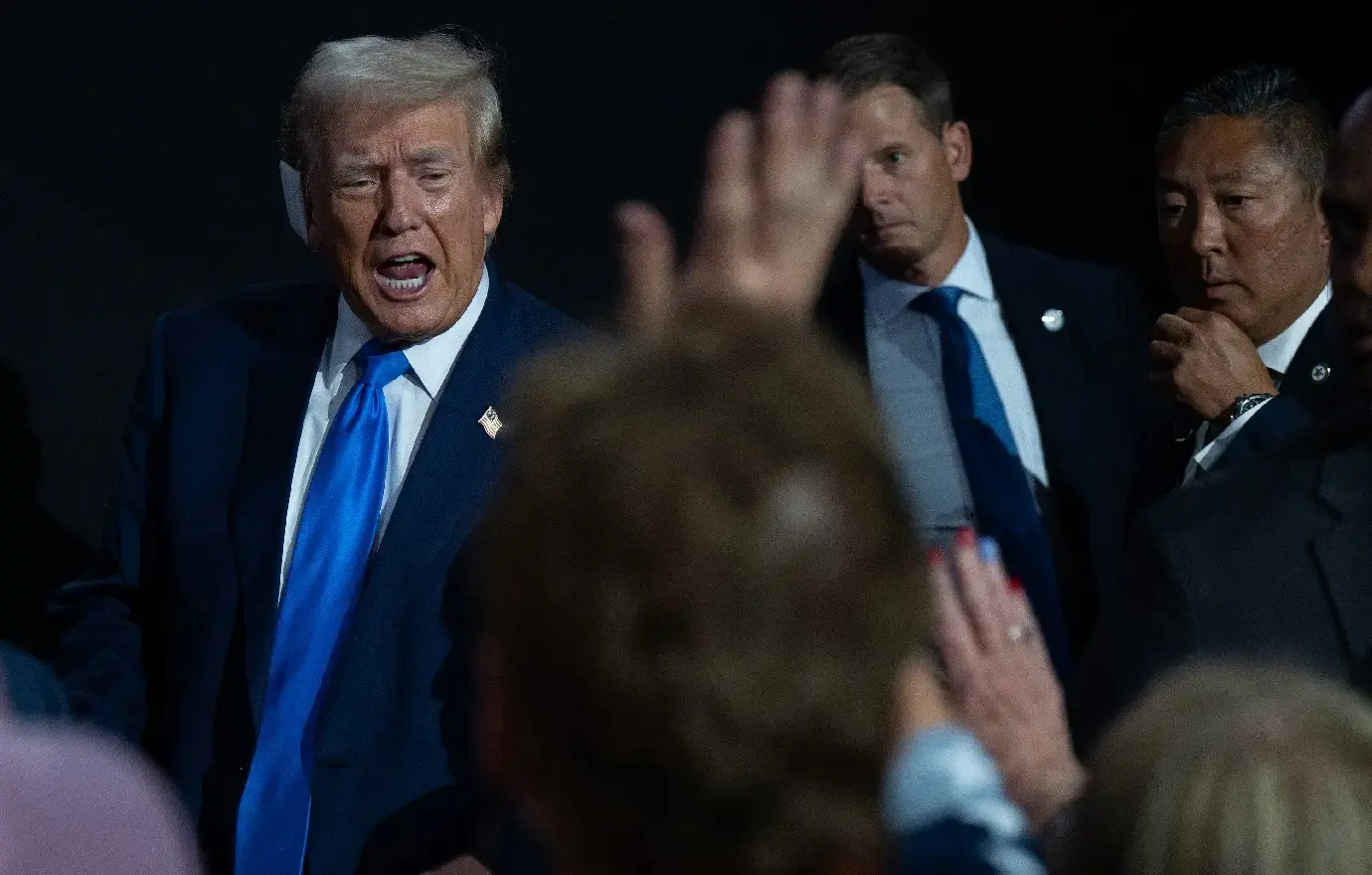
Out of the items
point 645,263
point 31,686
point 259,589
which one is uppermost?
point 645,263

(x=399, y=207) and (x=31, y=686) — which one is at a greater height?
(x=399, y=207)

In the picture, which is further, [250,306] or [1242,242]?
[1242,242]

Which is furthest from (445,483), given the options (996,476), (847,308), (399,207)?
(847,308)

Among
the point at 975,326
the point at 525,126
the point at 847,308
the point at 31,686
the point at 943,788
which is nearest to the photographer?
the point at 943,788

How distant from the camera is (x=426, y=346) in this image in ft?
7.78

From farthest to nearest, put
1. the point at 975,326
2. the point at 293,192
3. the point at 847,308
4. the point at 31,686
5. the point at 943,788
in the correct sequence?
1. the point at 847,308
2. the point at 975,326
3. the point at 293,192
4. the point at 31,686
5. the point at 943,788

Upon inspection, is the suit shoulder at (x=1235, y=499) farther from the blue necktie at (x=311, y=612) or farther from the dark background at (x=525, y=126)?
the dark background at (x=525, y=126)

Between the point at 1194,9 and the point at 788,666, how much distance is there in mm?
2572

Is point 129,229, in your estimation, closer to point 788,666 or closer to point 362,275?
point 362,275

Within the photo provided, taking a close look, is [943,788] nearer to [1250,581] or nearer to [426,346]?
[1250,581]

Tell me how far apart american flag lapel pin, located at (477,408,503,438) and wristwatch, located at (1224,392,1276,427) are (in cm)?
93

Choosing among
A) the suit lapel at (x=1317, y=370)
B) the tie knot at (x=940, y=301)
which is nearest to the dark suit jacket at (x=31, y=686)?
the tie knot at (x=940, y=301)

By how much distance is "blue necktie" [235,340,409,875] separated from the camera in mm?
2172

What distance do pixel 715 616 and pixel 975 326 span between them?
6.70 ft
